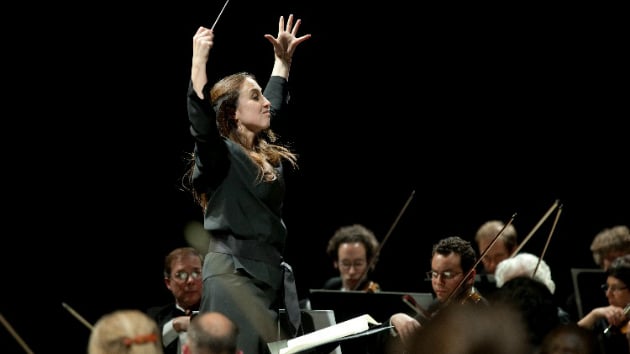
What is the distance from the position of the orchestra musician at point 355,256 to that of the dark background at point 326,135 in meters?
0.93

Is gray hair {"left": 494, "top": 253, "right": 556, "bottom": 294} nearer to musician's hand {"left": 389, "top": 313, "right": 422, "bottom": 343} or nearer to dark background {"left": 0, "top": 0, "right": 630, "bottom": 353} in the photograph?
musician's hand {"left": 389, "top": 313, "right": 422, "bottom": 343}

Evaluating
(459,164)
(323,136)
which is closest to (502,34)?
(459,164)

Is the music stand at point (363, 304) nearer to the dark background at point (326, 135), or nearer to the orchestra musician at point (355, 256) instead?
the orchestra musician at point (355, 256)

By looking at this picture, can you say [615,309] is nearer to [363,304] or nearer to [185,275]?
[363,304]

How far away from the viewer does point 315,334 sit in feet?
9.33

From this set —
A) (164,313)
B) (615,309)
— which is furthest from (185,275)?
(615,309)

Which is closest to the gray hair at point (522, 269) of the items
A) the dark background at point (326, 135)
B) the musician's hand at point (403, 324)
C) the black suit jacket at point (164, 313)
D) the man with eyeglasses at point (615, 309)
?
the man with eyeglasses at point (615, 309)

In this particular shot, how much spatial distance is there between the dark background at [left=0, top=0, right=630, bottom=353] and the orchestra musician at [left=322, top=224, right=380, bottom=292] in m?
0.93

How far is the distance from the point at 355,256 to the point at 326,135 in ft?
4.07

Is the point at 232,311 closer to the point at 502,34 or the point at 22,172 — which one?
the point at 22,172

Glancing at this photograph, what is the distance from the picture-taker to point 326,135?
675 centimetres

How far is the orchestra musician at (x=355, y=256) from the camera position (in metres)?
5.76

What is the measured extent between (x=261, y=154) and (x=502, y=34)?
3.80m

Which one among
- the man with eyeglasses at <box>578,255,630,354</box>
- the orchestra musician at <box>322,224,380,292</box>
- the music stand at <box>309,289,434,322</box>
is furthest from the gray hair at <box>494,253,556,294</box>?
the orchestra musician at <box>322,224,380,292</box>
